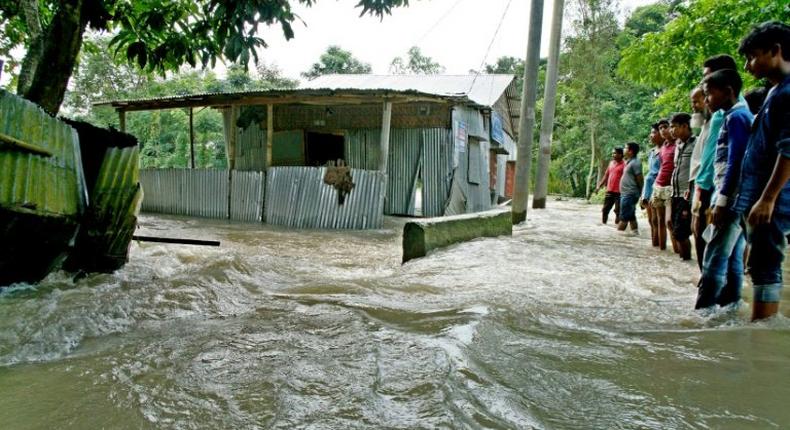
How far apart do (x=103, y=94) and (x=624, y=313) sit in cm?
2422

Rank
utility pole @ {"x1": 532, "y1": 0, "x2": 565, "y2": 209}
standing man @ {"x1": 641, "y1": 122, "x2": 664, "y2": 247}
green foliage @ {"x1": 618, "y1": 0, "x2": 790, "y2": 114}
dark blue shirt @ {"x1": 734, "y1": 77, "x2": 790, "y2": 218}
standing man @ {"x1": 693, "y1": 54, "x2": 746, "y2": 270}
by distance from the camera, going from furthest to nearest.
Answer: utility pole @ {"x1": 532, "y1": 0, "x2": 565, "y2": 209}
standing man @ {"x1": 641, "y1": 122, "x2": 664, "y2": 247}
green foliage @ {"x1": 618, "y1": 0, "x2": 790, "y2": 114}
standing man @ {"x1": 693, "y1": 54, "x2": 746, "y2": 270}
dark blue shirt @ {"x1": 734, "y1": 77, "x2": 790, "y2": 218}

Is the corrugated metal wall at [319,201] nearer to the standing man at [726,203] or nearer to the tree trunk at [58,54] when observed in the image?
the tree trunk at [58,54]

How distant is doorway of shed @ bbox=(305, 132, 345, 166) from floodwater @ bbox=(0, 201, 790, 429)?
9423 mm

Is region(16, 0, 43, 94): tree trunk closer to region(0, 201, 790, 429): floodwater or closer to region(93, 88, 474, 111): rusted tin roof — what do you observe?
region(0, 201, 790, 429): floodwater

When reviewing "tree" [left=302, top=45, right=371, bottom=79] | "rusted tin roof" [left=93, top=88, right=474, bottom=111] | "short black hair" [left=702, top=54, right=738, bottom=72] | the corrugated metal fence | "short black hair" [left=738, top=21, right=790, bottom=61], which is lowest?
the corrugated metal fence

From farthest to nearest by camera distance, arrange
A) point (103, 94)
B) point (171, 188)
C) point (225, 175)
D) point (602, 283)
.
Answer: point (103, 94) → point (171, 188) → point (225, 175) → point (602, 283)

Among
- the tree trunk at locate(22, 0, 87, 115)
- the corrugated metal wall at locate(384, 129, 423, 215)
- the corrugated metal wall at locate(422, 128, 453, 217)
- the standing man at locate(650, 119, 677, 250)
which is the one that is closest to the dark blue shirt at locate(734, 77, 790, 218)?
the standing man at locate(650, 119, 677, 250)

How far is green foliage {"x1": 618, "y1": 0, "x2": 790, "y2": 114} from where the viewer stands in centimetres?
645

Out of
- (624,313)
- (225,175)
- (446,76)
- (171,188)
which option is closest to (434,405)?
(624,313)

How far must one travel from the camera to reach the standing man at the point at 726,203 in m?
2.71

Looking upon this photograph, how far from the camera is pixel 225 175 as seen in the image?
33.3ft

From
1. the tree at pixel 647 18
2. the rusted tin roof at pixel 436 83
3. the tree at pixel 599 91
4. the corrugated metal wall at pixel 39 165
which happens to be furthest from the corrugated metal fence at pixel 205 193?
the tree at pixel 647 18

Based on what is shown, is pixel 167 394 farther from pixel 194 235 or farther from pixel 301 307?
pixel 194 235

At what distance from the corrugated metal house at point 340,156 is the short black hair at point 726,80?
5.85 m
